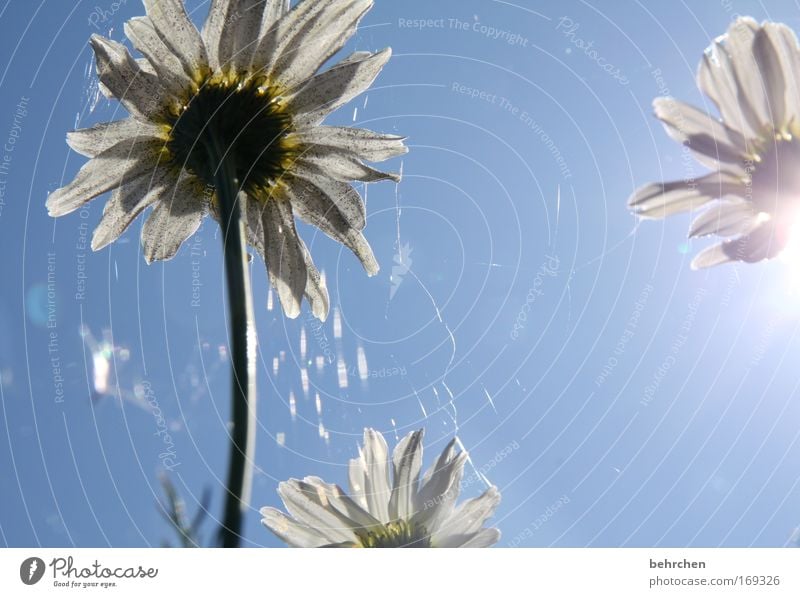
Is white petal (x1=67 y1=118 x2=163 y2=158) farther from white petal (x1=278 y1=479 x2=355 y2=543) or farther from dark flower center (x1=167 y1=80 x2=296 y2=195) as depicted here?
white petal (x1=278 y1=479 x2=355 y2=543)

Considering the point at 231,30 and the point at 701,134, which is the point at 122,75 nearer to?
the point at 231,30

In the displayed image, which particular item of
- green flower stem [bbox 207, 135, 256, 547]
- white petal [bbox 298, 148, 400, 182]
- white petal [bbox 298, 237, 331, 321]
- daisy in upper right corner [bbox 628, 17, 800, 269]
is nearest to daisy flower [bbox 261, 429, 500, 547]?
white petal [bbox 298, 237, 331, 321]

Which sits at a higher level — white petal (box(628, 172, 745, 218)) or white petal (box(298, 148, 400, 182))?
white petal (box(298, 148, 400, 182))

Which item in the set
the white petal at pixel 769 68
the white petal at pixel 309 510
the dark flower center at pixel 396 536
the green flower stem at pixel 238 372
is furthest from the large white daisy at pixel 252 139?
the white petal at pixel 769 68

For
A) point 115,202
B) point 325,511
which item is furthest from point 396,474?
point 115,202

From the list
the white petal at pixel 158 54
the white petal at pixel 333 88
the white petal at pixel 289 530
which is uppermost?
the white petal at pixel 158 54

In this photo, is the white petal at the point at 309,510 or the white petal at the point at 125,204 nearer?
the white petal at the point at 125,204

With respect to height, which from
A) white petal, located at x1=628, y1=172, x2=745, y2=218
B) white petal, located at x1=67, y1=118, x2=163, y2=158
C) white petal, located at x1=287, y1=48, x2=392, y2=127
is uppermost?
white petal, located at x1=287, y1=48, x2=392, y2=127

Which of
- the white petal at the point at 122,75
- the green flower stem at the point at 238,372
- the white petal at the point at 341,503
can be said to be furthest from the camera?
the white petal at the point at 341,503
